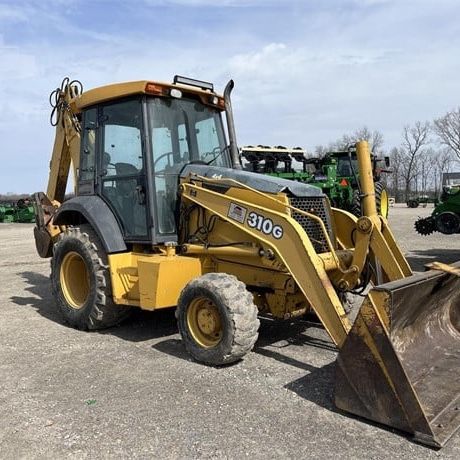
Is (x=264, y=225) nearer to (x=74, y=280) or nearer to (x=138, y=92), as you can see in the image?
(x=138, y=92)

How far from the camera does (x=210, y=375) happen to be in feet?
15.6

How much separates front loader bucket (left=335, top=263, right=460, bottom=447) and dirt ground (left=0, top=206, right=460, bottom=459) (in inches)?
4.9

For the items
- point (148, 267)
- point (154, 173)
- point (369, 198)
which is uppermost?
point (154, 173)

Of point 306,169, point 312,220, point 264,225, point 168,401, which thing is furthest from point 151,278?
point 306,169

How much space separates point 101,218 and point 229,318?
7.19ft

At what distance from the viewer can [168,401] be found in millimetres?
4238

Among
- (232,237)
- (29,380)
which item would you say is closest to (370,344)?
(232,237)

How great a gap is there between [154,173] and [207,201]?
68cm

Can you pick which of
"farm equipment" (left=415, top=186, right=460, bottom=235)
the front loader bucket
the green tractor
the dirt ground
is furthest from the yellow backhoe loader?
the green tractor

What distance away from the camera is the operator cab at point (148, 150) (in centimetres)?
584

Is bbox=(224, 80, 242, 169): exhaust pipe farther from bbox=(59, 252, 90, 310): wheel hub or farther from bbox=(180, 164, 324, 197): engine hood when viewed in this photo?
bbox=(59, 252, 90, 310): wheel hub

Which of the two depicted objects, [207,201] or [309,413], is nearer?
[309,413]

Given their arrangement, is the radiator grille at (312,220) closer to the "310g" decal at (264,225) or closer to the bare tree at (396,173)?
the "310g" decal at (264,225)

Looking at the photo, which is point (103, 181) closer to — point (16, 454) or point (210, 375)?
point (210, 375)
